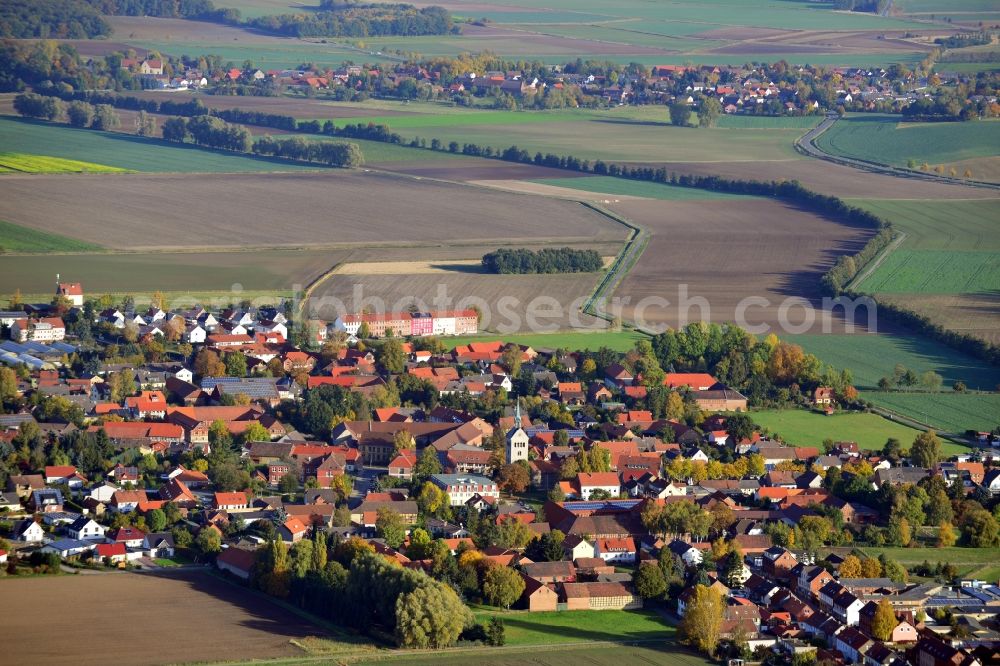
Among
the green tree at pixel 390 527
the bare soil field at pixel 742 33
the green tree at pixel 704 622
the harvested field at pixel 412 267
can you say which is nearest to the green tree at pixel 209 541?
the green tree at pixel 390 527

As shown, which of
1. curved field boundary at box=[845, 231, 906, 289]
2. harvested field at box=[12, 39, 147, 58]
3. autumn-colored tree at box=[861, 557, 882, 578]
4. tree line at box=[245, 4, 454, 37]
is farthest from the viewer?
tree line at box=[245, 4, 454, 37]

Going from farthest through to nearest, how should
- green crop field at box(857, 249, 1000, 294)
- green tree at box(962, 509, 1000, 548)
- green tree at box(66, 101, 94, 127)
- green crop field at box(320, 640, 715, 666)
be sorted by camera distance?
green tree at box(66, 101, 94, 127)
green crop field at box(857, 249, 1000, 294)
green tree at box(962, 509, 1000, 548)
green crop field at box(320, 640, 715, 666)

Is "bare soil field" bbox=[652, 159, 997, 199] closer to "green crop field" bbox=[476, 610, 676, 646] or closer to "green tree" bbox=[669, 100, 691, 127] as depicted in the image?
"green tree" bbox=[669, 100, 691, 127]

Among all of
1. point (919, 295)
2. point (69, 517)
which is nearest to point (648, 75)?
point (919, 295)

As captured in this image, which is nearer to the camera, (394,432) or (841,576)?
(841,576)

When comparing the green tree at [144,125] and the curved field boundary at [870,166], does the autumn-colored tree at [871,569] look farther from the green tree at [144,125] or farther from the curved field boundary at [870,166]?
the green tree at [144,125]

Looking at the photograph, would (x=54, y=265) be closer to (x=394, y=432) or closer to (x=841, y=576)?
(x=394, y=432)

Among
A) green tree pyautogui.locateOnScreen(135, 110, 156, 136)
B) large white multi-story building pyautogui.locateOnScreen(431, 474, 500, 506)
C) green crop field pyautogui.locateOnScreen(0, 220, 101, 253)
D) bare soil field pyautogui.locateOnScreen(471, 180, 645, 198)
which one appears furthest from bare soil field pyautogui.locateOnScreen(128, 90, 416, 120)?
large white multi-story building pyautogui.locateOnScreen(431, 474, 500, 506)

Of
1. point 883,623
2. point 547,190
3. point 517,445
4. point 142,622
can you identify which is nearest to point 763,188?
point 547,190
